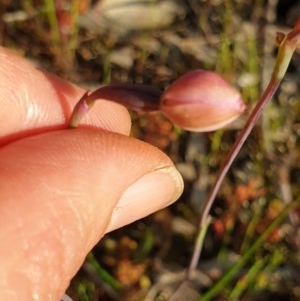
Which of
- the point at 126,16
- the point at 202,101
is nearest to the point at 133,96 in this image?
→ the point at 202,101

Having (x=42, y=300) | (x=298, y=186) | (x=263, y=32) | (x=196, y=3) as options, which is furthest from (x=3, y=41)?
(x=42, y=300)

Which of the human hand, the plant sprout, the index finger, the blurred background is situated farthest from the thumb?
the blurred background

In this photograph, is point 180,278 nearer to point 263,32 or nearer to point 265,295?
point 265,295

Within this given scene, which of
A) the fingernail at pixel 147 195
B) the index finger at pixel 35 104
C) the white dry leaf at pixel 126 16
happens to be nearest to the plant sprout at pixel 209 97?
the fingernail at pixel 147 195

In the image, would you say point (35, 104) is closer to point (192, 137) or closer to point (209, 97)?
point (209, 97)

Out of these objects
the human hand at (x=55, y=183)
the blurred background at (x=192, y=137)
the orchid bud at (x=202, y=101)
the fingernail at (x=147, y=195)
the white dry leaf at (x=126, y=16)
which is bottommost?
the blurred background at (x=192, y=137)

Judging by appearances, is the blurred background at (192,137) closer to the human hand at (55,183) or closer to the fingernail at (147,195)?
the fingernail at (147,195)
